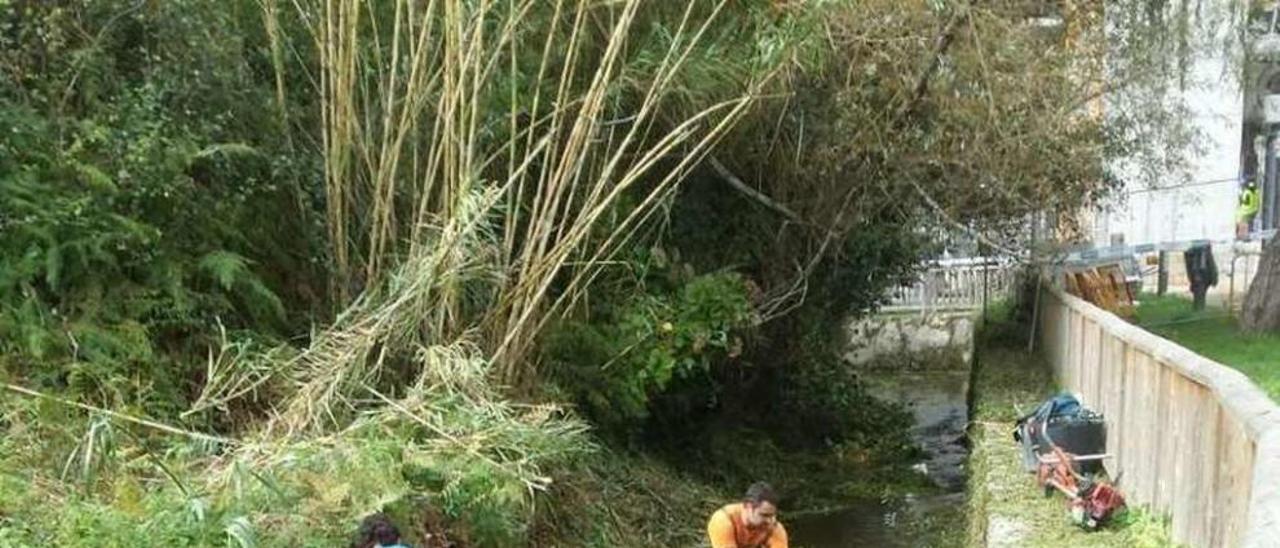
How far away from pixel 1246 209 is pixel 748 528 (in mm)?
17779

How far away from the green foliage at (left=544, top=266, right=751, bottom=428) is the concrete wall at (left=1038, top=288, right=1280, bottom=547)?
9.11 feet

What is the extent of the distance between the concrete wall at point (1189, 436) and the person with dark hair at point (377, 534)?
3194 millimetres

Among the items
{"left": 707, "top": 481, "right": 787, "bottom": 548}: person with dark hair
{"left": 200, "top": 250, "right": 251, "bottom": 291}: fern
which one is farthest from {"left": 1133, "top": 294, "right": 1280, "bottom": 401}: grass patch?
{"left": 200, "top": 250, "right": 251, "bottom": 291}: fern

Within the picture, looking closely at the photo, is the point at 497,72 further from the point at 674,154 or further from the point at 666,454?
the point at 666,454

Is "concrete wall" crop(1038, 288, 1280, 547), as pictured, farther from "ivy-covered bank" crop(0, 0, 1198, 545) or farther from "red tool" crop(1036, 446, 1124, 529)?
"ivy-covered bank" crop(0, 0, 1198, 545)

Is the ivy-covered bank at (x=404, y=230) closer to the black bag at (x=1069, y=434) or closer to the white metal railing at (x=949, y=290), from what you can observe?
the black bag at (x=1069, y=434)

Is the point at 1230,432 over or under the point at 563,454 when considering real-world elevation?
over

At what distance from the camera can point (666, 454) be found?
11.4 metres

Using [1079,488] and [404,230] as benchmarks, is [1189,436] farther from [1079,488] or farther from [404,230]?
[404,230]

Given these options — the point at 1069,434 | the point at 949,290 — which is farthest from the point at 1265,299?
the point at 1069,434

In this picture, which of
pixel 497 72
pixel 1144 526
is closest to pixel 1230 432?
pixel 1144 526

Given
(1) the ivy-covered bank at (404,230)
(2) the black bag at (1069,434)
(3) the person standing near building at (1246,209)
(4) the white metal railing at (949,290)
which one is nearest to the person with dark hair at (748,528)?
(1) the ivy-covered bank at (404,230)

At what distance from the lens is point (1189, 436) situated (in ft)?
18.7

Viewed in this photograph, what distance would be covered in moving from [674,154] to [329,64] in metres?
3.26
